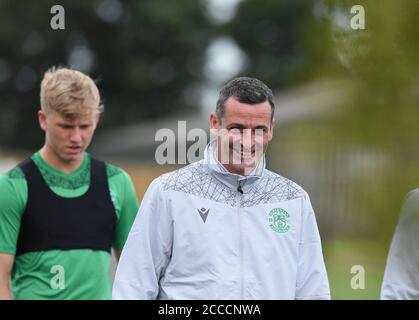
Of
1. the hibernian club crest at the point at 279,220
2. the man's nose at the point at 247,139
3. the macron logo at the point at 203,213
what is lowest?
the hibernian club crest at the point at 279,220

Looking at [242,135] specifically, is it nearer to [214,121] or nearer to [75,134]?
[214,121]

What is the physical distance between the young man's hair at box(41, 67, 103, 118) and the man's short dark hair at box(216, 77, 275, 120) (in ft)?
4.45

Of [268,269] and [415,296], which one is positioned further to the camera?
[415,296]

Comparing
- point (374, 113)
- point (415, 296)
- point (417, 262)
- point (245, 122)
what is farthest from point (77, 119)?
point (374, 113)

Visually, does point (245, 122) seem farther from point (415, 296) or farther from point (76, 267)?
point (76, 267)

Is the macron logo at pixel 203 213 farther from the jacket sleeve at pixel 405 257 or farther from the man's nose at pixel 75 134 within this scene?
the man's nose at pixel 75 134

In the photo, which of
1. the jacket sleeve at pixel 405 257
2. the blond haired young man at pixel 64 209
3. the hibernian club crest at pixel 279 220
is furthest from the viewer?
the blond haired young man at pixel 64 209

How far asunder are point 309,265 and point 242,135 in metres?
0.60

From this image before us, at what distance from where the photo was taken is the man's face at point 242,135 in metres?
4.10

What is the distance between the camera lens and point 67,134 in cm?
545

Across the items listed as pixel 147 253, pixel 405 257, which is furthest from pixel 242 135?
pixel 405 257

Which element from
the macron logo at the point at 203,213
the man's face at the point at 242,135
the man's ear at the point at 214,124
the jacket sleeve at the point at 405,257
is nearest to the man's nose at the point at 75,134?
the man's ear at the point at 214,124
